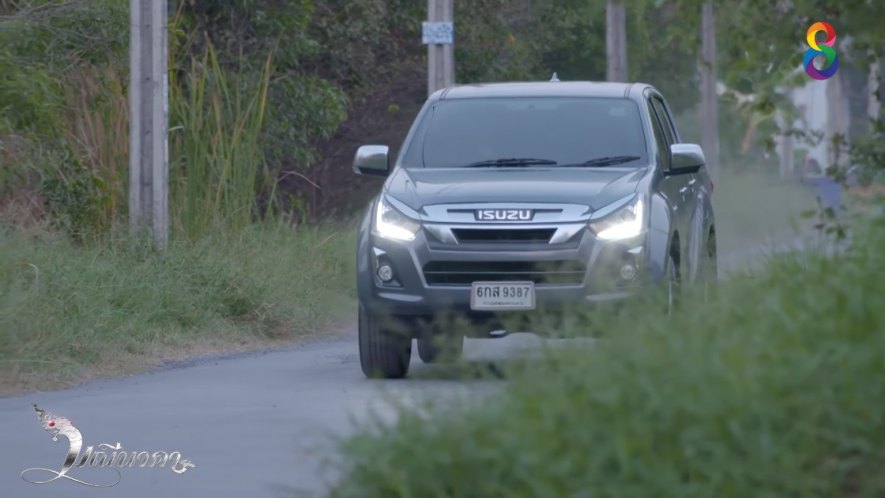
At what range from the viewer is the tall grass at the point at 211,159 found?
611 inches

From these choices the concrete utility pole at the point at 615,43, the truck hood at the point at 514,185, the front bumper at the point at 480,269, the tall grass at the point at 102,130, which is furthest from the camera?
the concrete utility pole at the point at 615,43

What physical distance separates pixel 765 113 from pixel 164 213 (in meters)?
8.27

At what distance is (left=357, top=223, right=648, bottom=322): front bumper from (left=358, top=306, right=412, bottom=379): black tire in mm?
157

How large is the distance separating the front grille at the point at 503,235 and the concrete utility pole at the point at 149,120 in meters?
4.89

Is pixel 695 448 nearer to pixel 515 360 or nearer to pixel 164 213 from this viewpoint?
pixel 515 360

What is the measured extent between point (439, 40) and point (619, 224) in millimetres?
10423

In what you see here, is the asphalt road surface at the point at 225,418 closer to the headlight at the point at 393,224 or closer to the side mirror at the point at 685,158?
the headlight at the point at 393,224

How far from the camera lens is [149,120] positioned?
577 inches

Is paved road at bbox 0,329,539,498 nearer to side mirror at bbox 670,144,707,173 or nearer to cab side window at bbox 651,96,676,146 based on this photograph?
side mirror at bbox 670,144,707,173

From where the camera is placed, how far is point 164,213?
1459 cm

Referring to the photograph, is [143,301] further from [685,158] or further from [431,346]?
[685,158]

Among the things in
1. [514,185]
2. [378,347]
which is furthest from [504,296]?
[378,347]

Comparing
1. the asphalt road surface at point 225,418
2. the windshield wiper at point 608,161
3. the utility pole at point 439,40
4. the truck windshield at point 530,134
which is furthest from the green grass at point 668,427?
the utility pole at point 439,40

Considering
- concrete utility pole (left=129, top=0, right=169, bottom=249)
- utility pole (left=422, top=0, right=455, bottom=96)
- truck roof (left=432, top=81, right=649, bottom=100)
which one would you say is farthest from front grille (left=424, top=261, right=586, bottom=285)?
utility pole (left=422, top=0, right=455, bottom=96)
